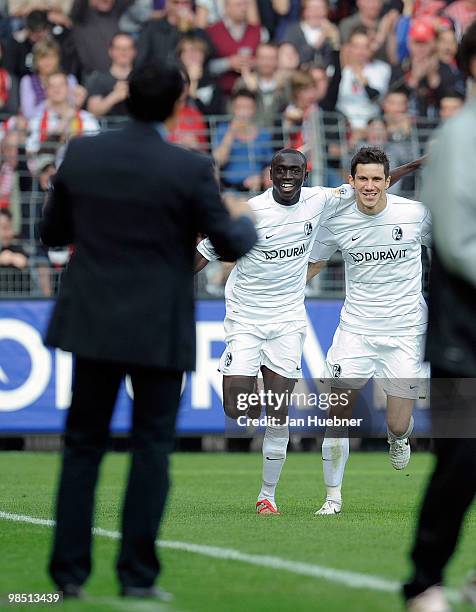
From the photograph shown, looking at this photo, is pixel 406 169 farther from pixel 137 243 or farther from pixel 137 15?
pixel 137 15

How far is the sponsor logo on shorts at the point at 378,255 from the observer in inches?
452

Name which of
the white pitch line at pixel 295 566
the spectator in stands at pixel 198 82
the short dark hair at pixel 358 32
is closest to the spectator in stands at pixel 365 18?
the short dark hair at pixel 358 32

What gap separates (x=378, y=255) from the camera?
1148 cm

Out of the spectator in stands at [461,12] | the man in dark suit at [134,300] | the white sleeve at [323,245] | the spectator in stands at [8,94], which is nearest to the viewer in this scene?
the man in dark suit at [134,300]

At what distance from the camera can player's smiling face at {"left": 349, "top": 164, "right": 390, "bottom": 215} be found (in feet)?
36.7

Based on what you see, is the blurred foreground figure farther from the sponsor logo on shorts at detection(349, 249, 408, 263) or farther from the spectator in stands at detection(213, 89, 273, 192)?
the spectator in stands at detection(213, 89, 273, 192)

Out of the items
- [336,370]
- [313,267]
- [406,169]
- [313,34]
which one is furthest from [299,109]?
[336,370]

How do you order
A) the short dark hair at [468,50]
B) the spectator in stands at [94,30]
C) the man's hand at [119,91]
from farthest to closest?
the spectator in stands at [94,30]
the man's hand at [119,91]
the short dark hair at [468,50]

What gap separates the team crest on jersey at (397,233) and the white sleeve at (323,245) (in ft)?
1.53

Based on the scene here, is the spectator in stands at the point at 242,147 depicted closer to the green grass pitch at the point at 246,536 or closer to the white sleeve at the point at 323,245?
the green grass pitch at the point at 246,536

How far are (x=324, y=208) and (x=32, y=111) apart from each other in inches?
301

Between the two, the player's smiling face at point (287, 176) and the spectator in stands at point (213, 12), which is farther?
the spectator in stands at point (213, 12)

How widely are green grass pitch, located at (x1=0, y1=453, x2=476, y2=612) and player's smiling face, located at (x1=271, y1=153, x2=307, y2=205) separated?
2.41 metres

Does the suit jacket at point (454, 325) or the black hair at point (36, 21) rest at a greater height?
the suit jacket at point (454, 325)
